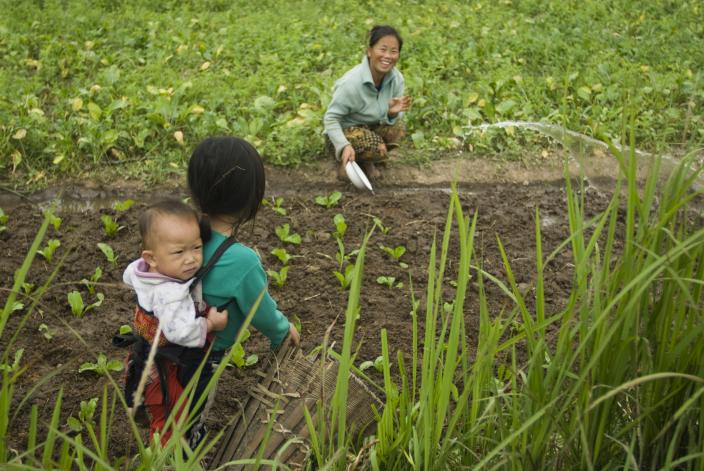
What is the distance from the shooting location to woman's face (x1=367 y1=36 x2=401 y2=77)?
5.11 metres

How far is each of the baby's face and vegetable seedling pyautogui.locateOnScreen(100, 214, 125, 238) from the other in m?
2.21

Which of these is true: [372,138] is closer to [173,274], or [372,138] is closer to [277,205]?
[277,205]

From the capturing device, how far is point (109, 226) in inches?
191

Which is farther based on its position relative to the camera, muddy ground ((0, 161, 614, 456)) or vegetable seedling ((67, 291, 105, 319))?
vegetable seedling ((67, 291, 105, 319))

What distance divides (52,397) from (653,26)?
660 centimetres

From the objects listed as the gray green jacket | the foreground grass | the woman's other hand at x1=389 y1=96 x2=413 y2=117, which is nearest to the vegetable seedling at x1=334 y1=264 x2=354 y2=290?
the gray green jacket

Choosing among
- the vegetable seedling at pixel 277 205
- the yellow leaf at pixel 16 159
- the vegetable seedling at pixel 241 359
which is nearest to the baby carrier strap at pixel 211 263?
the vegetable seedling at pixel 241 359

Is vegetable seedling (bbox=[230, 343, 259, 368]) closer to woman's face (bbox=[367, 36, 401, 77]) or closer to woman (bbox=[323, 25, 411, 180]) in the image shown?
woman (bbox=[323, 25, 411, 180])

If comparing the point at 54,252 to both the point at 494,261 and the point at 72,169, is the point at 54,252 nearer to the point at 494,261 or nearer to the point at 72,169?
the point at 72,169

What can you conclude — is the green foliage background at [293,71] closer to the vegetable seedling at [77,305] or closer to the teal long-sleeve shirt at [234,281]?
the vegetable seedling at [77,305]

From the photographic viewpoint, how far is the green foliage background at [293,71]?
229 inches

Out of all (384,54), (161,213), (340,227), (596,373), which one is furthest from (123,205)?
(596,373)

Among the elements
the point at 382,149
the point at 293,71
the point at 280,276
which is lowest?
the point at 280,276

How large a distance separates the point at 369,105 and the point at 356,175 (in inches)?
17.3
